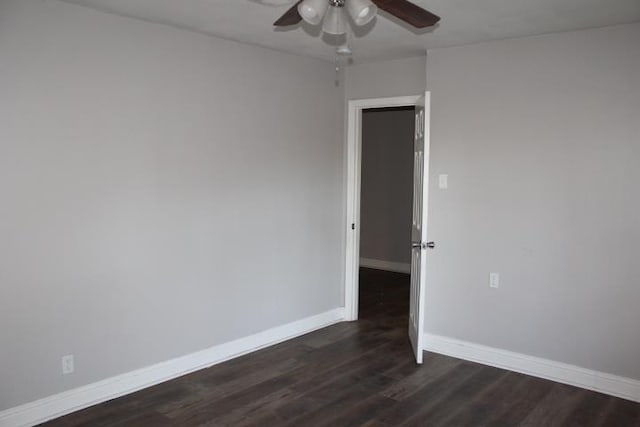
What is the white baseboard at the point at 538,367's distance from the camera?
355 cm

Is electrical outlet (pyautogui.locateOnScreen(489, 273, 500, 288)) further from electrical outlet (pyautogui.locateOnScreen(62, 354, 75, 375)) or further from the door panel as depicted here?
electrical outlet (pyautogui.locateOnScreen(62, 354, 75, 375))

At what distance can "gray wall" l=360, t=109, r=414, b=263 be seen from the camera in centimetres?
746

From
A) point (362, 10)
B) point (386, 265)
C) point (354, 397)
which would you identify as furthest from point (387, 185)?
point (362, 10)

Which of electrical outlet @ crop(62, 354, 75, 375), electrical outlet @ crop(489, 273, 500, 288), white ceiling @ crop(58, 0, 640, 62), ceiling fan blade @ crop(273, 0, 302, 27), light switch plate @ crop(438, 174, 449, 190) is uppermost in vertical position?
white ceiling @ crop(58, 0, 640, 62)

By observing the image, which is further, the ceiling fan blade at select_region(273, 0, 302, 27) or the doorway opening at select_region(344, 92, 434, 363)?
the doorway opening at select_region(344, 92, 434, 363)

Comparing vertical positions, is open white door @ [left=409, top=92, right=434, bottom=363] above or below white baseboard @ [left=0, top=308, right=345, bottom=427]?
above

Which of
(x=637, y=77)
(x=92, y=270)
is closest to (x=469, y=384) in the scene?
(x=637, y=77)

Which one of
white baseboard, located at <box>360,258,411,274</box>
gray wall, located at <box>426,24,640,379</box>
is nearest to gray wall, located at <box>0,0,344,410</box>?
gray wall, located at <box>426,24,640,379</box>

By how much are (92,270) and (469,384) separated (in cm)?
267

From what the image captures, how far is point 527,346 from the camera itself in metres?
3.93

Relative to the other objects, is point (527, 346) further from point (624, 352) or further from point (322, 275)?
point (322, 275)

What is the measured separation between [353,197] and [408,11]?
9.87ft

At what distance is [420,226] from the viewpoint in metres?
4.13

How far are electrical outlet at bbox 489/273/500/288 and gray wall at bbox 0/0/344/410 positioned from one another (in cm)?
163
